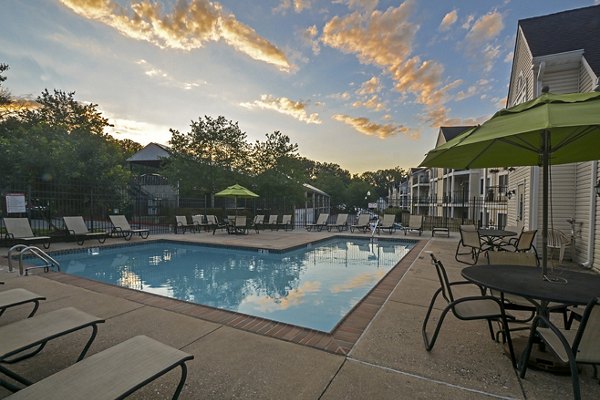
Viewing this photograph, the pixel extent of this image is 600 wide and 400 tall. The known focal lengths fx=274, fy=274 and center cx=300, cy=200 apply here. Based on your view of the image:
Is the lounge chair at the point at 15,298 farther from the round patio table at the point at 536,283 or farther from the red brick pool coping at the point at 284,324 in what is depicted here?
the round patio table at the point at 536,283

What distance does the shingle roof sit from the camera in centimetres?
757

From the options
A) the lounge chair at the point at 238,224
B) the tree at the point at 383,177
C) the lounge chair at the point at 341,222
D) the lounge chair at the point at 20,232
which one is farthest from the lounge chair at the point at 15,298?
the tree at the point at 383,177

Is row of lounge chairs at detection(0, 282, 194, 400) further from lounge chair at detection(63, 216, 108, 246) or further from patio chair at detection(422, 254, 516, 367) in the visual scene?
lounge chair at detection(63, 216, 108, 246)

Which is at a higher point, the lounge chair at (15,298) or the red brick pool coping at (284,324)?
the lounge chair at (15,298)

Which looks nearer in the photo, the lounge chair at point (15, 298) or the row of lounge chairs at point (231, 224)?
the lounge chair at point (15, 298)

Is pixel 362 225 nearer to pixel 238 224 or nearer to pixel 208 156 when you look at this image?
pixel 238 224

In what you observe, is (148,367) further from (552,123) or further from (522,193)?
(522,193)

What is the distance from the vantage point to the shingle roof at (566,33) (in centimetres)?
757

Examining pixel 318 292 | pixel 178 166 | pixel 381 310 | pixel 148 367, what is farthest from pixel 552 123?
pixel 178 166

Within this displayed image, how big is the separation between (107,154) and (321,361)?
15652mm

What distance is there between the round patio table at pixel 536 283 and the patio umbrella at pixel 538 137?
0.23m

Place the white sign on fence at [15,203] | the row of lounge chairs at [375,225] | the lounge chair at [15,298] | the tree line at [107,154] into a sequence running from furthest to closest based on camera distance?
the row of lounge chairs at [375,225], the tree line at [107,154], the white sign on fence at [15,203], the lounge chair at [15,298]

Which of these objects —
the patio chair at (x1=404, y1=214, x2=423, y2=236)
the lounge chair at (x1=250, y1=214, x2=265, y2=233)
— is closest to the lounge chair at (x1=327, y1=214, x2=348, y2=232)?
the patio chair at (x1=404, y1=214, x2=423, y2=236)

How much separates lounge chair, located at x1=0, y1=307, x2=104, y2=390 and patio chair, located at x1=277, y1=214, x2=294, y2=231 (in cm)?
1396
